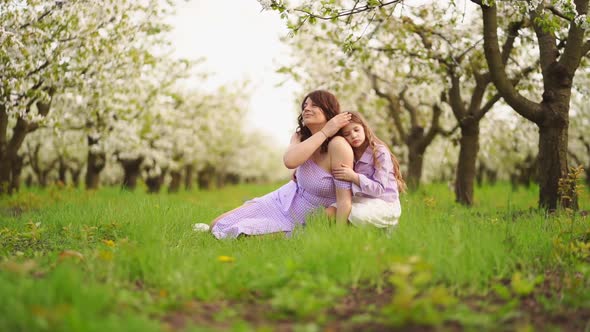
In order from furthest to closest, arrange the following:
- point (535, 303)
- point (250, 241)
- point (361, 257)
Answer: point (250, 241)
point (361, 257)
point (535, 303)

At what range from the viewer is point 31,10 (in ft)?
30.8

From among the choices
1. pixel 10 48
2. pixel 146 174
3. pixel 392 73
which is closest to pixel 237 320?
pixel 10 48

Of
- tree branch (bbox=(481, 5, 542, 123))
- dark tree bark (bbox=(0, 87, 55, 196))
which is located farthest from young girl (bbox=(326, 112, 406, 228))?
dark tree bark (bbox=(0, 87, 55, 196))

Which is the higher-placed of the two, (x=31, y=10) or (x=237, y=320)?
(x=31, y=10)

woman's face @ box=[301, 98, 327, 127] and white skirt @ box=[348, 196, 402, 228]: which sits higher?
woman's face @ box=[301, 98, 327, 127]

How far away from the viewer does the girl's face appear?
19.1 feet

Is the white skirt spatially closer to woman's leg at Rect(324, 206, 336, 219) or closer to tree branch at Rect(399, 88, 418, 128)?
woman's leg at Rect(324, 206, 336, 219)

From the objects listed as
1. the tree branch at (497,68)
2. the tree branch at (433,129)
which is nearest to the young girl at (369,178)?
the tree branch at (497,68)

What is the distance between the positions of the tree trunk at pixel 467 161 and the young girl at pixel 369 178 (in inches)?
232

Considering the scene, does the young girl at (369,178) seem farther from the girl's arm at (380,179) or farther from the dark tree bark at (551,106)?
the dark tree bark at (551,106)

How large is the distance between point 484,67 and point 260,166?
51.8 meters

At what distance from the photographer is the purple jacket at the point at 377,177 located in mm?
5652

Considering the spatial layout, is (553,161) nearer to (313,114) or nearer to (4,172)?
(313,114)

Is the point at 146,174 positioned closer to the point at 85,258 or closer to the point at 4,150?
the point at 4,150
